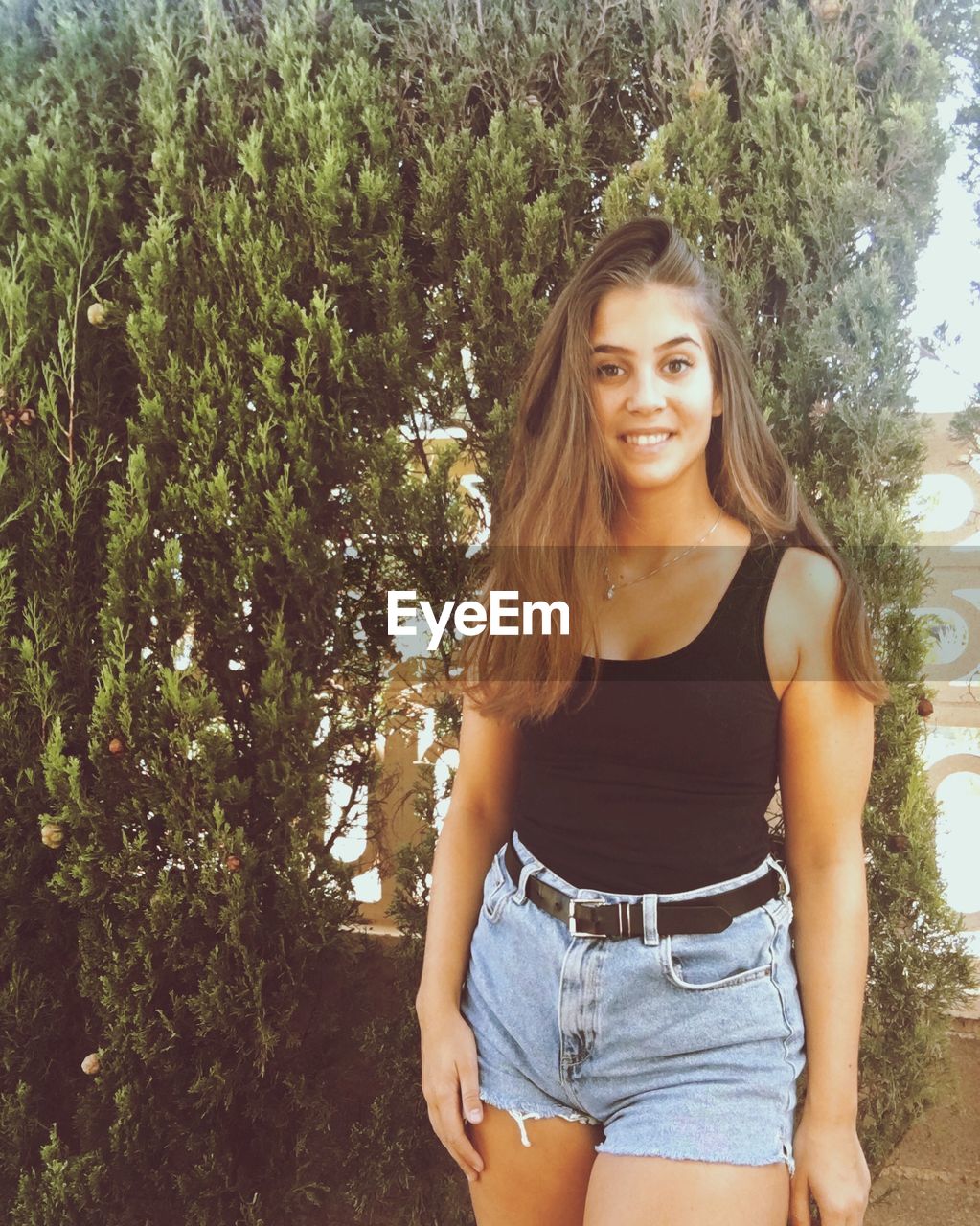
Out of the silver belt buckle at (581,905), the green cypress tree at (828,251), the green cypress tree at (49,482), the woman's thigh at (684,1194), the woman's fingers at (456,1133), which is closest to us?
the woman's thigh at (684,1194)

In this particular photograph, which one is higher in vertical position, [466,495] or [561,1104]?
[466,495]

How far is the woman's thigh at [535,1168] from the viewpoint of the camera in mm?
1168

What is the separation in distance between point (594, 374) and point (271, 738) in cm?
103

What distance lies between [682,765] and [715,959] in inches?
9.1

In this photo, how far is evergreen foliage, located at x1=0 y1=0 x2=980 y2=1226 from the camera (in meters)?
1.76

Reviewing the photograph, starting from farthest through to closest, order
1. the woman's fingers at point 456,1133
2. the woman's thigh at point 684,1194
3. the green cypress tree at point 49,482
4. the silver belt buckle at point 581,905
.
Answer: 1. the green cypress tree at point 49,482
2. the woman's fingers at point 456,1133
3. the silver belt buckle at point 581,905
4. the woman's thigh at point 684,1194

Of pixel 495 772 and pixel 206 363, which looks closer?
pixel 495 772

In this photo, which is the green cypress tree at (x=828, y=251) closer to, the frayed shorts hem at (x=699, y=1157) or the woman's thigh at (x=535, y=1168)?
the woman's thigh at (x=535, y=1168)

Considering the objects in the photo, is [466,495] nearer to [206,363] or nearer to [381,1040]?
[206,363]

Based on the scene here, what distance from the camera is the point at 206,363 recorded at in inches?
75.0

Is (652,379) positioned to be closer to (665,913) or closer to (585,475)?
(585,475)

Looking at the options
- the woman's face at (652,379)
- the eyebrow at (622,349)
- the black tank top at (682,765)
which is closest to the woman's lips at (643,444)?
the woman's face at (652,379)

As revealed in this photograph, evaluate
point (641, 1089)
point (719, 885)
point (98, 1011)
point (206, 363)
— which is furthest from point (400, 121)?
point (98, 1011)

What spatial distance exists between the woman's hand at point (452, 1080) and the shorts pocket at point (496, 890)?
164mm
